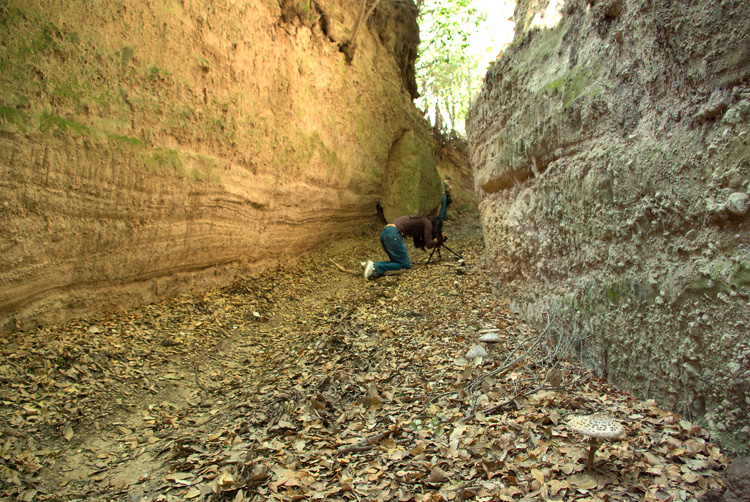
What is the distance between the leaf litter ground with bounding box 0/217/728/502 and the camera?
6.97 feet

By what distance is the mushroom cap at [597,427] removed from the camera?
1.73 meters

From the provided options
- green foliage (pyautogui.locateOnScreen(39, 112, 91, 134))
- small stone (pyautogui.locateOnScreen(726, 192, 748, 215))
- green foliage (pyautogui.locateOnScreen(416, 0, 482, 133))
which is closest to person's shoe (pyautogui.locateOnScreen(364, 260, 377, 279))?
green foliage (pyautogui.locateOnScreen(39, 112, 91, 134))

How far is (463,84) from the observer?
669 inches

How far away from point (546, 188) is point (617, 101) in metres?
1.03

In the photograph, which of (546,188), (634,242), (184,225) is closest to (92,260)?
(184,225)

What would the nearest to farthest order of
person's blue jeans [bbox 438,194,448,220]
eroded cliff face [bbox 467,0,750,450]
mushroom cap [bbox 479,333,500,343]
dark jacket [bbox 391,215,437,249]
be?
eroded cliff face [bbox 467,0,750,450]
mushroom cap [bbox 479,333,500,343]
dark jacket [bbox 391,215,437,249]
person's blue jeans [bbox 438,194,448,220]

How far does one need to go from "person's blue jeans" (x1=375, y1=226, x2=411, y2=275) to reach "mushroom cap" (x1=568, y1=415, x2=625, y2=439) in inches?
184

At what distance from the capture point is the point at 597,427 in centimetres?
178

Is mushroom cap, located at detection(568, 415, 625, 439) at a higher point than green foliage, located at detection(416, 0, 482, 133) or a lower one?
lower

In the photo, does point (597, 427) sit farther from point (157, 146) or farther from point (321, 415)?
point (157, 146)

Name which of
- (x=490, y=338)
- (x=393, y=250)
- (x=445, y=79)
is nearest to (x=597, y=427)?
(x=490, y=338)

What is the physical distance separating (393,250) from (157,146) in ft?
11.4

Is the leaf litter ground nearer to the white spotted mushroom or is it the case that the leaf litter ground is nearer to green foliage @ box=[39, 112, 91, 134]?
the white spotted mushroom

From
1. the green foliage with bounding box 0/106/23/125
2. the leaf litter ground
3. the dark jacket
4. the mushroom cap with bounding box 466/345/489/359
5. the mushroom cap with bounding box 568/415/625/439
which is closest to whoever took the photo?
the mushroom cap with bounding box 568/415/625/439
